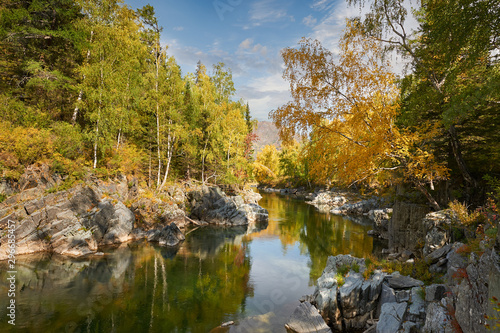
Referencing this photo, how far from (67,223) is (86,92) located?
1214cm

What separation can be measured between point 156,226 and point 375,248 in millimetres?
20340

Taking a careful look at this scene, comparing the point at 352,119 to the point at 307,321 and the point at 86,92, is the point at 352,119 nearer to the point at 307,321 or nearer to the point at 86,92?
the point at 307,321

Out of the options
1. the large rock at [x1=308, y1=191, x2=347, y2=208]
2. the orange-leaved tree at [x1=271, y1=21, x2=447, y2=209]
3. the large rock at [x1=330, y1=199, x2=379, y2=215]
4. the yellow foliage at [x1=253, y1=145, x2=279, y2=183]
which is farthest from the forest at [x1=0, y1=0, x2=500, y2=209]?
the yellow foliage at [x1=253, y1=145, x2=279, y2=183]

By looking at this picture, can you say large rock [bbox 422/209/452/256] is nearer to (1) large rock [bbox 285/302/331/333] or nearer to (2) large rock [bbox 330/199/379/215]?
(1) large rock [bbox 285/302/331/333]

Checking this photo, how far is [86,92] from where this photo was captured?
2225 cm

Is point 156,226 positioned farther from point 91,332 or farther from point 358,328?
point 358,328

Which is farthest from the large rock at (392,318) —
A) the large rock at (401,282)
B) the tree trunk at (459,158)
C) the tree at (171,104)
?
the tree at (171,104)

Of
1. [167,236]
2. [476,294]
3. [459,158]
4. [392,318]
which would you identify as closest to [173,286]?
[167,236]

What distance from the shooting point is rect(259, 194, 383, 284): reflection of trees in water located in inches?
765

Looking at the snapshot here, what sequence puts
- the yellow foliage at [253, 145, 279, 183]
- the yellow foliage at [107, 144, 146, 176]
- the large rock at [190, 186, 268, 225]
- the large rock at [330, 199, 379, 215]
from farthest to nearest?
1. the yellow foliage at [253, 145, 279, 183]
2. the large rock at [330, 199, 379, 215]
3. the large rock at [190, 186, 268, 225]
4. the yellow foliage at [107, 144, 146, 176]

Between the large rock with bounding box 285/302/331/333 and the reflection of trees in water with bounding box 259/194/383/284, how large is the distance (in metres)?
5.30

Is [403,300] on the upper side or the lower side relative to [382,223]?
upper

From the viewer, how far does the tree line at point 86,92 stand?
64.7 ft

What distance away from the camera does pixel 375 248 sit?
20.3m
